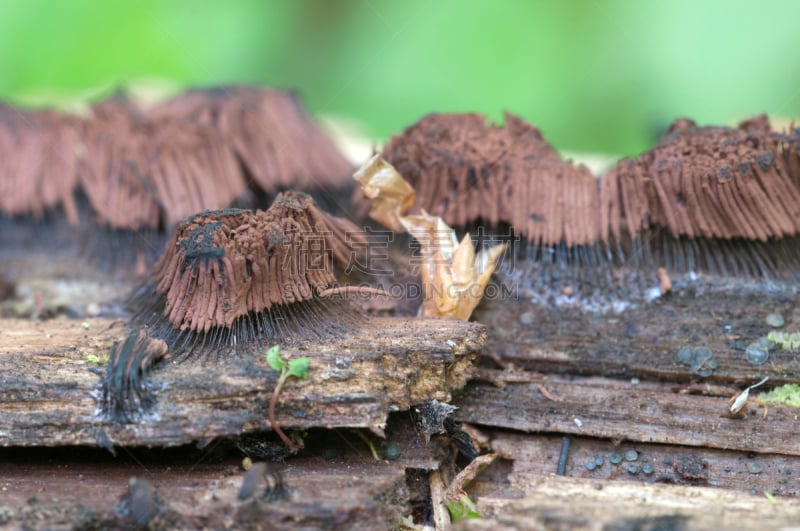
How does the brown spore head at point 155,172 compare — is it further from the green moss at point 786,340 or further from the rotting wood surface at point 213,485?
the green moss at point 786,340

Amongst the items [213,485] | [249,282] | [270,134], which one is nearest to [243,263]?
[249,282]

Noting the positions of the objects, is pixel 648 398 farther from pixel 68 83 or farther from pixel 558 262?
pixel 68 83

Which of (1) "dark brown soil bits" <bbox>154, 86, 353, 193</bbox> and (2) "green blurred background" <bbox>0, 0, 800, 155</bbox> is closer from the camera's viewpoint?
(1) "dark brown soil bits" <bbox>154, 86, 353, 193</bbox>

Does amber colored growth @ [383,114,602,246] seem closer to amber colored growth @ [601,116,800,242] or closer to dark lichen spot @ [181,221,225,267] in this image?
amber colored growth @ [601,116,800,242]

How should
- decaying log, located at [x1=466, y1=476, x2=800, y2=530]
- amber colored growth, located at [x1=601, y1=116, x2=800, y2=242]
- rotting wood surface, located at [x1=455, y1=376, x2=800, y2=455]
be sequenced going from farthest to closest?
amber colored growth, located at [x1=601, y1=116, x2=800, y2=242]
rotting wood surface, located at [x1=455, y1=376, x2=800, y2=455]
decaying log, located at [x1=466, y1=476, x2=800, y2=530]

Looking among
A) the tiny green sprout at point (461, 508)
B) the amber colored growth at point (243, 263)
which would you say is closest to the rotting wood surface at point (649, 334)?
the tiny green sprout at point (461, 508)

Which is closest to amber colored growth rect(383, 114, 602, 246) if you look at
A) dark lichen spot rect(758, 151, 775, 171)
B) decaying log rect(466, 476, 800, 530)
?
dark lichen spot rect(758, 151, 775, 171)

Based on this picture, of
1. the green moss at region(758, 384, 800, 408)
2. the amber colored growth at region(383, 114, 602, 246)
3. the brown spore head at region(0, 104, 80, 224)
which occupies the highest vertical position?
the amber colored growth at region(383, 114, 602, 246)
